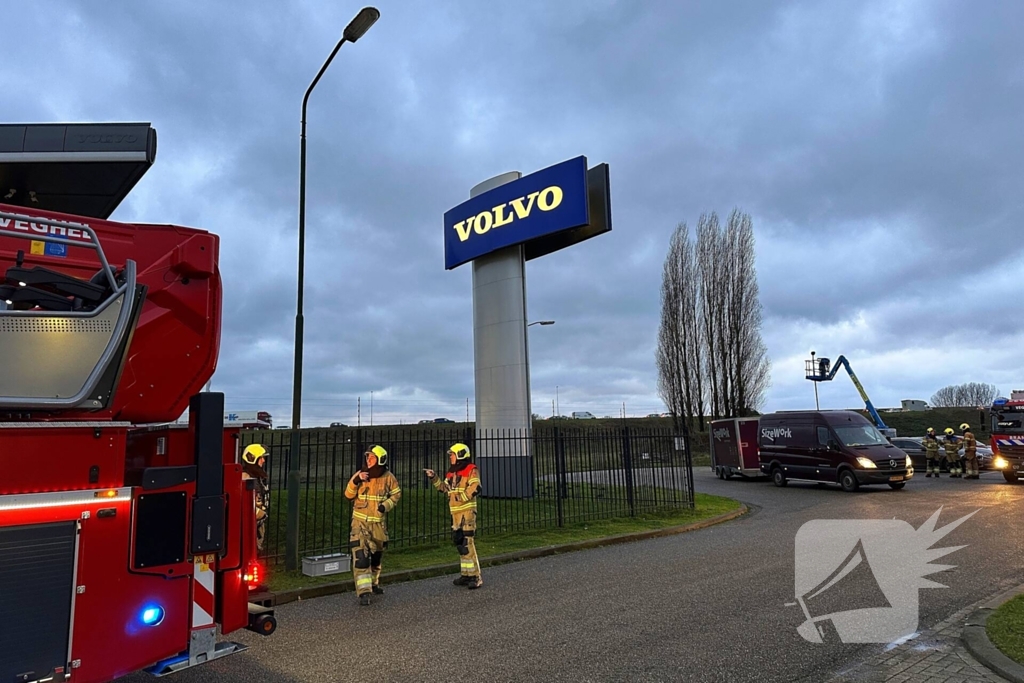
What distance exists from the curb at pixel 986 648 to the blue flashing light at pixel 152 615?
5.66 meters

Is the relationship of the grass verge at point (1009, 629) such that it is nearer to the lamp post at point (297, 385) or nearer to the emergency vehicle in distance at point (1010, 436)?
the lamp post at point (297, 385)

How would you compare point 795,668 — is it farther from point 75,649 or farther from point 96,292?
point 96,292

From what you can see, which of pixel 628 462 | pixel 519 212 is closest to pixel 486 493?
pixel 628 462

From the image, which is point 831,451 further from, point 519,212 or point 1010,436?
point 519,212

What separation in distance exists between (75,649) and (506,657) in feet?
10.8

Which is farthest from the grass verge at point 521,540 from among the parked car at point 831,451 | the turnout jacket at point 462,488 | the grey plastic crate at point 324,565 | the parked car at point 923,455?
the parked car at point 923,455

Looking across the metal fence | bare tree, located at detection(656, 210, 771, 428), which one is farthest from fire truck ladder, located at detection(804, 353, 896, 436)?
the metal fence

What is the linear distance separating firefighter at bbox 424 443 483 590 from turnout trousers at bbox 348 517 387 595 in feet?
3.14

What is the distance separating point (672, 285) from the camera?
141 ft

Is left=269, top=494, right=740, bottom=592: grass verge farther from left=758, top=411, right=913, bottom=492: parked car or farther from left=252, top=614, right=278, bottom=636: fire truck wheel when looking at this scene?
left=758, top=411, right=913, bottom=492: parked car

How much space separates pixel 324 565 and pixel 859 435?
17.9 metres

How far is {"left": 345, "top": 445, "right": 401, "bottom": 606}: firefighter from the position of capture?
24.7ft

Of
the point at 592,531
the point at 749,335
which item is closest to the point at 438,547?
the point at 592,531

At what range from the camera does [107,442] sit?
3.44 metres
